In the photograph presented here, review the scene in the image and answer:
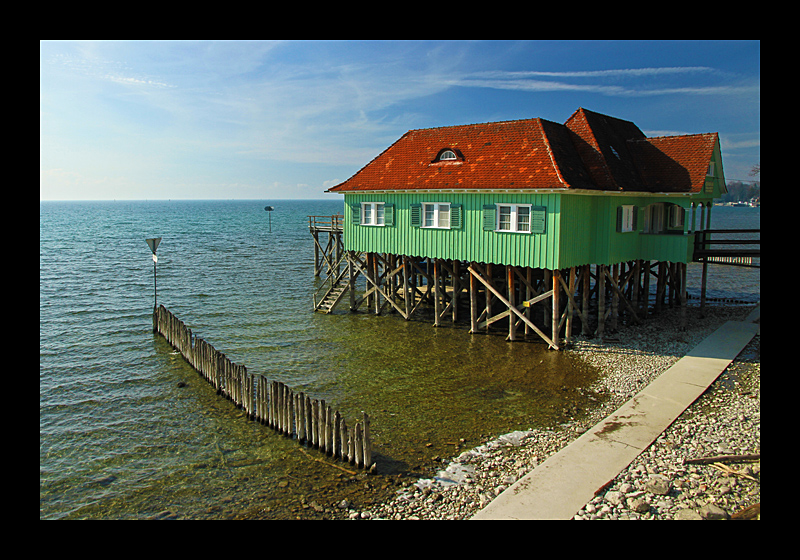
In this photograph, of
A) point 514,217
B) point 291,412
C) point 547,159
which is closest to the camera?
point 291,412

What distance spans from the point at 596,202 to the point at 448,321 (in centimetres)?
850

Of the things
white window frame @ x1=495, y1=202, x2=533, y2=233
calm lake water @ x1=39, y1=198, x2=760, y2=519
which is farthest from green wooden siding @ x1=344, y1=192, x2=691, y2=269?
calm lake water @ x1=39, y1=198, x2=760, y2=519

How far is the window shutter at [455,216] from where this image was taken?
2252 centimetres

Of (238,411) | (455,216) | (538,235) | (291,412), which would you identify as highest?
(455,216)

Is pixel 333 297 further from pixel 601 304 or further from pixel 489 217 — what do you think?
pixel 601 304

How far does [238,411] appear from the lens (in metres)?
15.6

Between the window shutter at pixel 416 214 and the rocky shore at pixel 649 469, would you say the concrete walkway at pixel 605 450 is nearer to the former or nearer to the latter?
the rocky shore at pixel 649 469

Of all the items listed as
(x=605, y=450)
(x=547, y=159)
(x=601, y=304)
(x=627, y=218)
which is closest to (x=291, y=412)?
(x=605, y=450)

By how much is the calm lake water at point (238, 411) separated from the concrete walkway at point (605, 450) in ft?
5.81

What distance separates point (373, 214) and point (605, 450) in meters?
Answer: 16.5

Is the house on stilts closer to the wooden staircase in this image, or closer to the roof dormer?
the roof dormer

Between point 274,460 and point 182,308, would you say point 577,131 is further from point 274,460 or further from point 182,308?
point 182,308

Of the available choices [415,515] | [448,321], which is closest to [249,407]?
[415,515]

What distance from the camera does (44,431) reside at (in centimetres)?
1473
